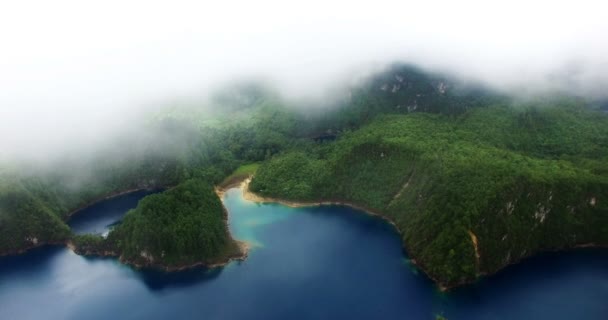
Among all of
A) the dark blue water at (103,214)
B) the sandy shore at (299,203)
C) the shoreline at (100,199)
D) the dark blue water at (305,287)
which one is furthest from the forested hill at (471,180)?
the shoreline at (100,199)

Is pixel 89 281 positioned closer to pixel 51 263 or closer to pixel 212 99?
pixel 51 263

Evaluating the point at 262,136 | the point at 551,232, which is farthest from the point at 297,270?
the point at 262,136

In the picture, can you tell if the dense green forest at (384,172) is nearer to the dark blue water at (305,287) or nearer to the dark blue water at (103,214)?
the dark blue water at (103,214)

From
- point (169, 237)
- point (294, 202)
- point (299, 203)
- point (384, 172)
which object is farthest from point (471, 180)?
point (169, 237)

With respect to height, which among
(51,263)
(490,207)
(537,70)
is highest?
(537,70)

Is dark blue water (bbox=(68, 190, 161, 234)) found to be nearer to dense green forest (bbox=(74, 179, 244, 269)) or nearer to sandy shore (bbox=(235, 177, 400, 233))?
dense green forest (bbox=(74, 179, 244, 269))

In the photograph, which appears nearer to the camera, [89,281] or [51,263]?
[89,281]

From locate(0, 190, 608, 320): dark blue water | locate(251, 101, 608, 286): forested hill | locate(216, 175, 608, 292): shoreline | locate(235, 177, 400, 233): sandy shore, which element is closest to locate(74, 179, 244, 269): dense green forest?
locate(0, 190, 608, 320): dark blue water
